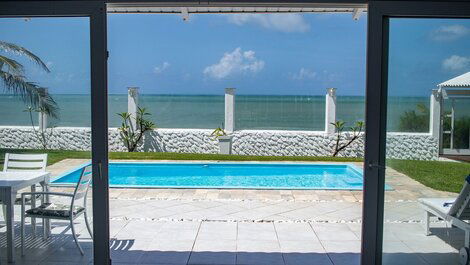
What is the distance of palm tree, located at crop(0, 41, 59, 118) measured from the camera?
4.10 meters

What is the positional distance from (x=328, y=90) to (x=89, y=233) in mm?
10390

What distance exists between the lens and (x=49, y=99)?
4.12 m

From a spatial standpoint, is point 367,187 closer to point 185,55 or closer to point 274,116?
point 274,116

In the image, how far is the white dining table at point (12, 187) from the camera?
14.0ft

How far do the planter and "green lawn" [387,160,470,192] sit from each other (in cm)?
920

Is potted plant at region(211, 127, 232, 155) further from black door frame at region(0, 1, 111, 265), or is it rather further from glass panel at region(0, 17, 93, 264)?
black door frame at region(0, 1, 111, 265)

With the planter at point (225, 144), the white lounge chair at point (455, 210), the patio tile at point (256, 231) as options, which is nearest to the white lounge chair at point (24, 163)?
the patio tile at point (256, 231)

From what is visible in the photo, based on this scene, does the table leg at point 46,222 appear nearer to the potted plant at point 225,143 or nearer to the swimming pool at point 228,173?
the swimming pool at point 228,173

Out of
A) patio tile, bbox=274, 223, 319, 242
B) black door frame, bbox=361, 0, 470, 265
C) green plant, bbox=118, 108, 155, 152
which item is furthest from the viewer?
green plant, bbox=118, 108, 155, 152

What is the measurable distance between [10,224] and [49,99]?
119 cm

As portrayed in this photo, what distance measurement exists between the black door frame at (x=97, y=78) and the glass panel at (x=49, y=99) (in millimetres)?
71

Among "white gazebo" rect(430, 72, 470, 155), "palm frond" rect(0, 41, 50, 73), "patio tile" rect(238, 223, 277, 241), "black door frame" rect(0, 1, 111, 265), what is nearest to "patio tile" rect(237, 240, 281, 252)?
"patio tile" rect(238, 223, 277, 241)

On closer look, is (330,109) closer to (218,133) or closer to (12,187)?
(218,133)

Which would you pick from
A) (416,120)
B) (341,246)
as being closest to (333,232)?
(341,246)
